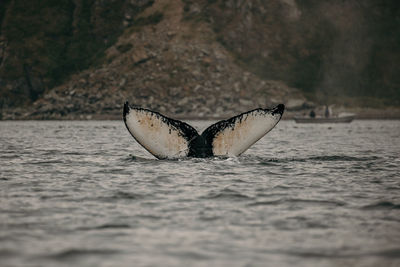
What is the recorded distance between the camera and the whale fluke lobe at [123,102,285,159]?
15.9m

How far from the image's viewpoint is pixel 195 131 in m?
16.3

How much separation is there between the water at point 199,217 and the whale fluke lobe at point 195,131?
84cm

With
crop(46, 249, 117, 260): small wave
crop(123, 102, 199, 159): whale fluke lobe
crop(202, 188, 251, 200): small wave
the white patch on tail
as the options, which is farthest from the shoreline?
crop(46, 249, 117, 260): small wave

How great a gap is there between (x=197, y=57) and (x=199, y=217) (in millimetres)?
147682

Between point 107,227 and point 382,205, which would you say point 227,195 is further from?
point 107,227

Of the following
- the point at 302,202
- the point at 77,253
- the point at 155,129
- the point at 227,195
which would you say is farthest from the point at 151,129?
the point at 77,253

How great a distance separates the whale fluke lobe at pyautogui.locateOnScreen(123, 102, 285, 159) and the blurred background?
12467 cm

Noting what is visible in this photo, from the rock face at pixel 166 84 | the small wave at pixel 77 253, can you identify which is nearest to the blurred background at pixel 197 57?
the rock face at pixel 166 84

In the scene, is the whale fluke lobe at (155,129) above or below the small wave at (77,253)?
above

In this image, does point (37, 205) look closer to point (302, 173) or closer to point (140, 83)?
point (302, 173)

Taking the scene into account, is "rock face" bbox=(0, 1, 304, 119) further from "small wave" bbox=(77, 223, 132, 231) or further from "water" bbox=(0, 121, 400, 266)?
"small wave" bbox=(77, 223, 132, 231)

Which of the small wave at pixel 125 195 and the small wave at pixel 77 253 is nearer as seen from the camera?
the small wave at pixel 77 253

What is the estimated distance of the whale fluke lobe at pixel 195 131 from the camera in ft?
52.2

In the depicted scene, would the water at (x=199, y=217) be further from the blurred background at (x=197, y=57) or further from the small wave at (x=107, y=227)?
the blurred background at (x=197, y=57)
